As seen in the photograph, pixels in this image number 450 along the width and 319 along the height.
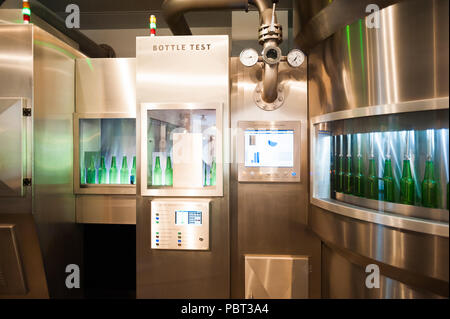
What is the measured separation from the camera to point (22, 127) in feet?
5.18

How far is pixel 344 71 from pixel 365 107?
0.89 ft

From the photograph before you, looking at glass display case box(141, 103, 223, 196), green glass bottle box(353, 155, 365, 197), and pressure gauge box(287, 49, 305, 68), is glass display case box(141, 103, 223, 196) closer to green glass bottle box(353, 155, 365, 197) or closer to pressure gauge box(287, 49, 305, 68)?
pressure gauge box(287, 49, 305, 68)

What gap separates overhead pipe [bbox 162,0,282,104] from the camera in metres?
1.59

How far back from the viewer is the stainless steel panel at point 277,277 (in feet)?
5.70

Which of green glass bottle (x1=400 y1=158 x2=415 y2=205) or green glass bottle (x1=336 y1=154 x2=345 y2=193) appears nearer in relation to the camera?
green glass bottle (x1=400 y1=158 x2=415 y2=205)


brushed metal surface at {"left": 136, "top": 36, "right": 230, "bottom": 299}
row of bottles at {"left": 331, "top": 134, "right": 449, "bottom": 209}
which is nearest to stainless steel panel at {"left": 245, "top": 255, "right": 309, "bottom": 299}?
brushed metal surface at {"left": 136, "top": 36, "right": 230, "bottom": 299}

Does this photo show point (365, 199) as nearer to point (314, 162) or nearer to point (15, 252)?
point (314, 162)

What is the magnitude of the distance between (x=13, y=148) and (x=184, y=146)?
3.43 feet

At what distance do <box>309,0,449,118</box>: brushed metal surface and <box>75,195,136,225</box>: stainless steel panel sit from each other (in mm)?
1630

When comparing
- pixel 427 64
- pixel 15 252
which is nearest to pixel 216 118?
pixel 427 64
